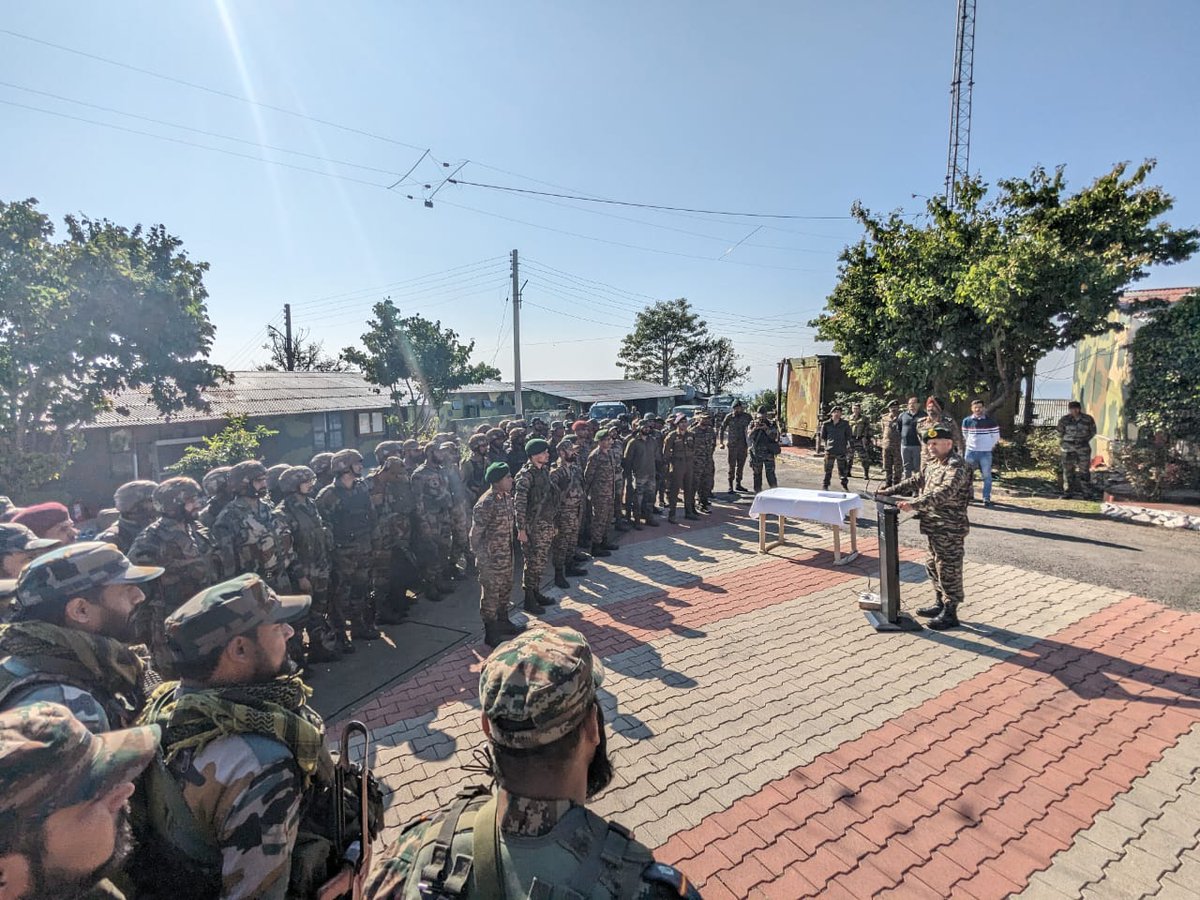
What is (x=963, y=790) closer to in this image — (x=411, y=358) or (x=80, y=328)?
(x=80, y=328)

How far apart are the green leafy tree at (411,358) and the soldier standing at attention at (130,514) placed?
54.6 ft

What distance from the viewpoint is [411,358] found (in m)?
21.5

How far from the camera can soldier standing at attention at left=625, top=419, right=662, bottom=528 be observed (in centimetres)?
980

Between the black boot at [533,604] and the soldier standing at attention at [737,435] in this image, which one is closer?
the black boot at [533,604]

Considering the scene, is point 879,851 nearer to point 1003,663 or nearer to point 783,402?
point 1003,663

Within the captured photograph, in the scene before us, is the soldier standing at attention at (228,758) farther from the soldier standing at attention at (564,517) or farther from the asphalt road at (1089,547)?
the asphalt road at (1089,547)

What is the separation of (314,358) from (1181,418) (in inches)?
1768

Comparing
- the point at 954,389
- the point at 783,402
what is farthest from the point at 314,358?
the point at 954,389

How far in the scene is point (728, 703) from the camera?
176 inches

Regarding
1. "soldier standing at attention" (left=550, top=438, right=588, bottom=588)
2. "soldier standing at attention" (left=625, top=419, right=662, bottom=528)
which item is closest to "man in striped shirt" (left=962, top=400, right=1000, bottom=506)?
"soldier standing at attention" (left=625, top=419, right=662, bottom=528)

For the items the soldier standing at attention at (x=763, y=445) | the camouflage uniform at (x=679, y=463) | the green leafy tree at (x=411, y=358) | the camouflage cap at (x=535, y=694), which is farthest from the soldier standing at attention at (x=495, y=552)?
the green leafy tree at (x=411, y=358)

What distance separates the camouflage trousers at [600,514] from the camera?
8.64 m

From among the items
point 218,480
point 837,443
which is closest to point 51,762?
point 218,480

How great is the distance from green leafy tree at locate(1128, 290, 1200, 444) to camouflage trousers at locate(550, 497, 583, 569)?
33.8ft
